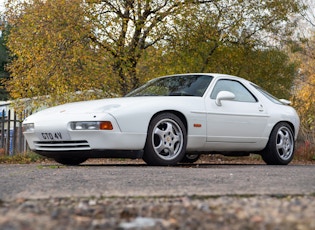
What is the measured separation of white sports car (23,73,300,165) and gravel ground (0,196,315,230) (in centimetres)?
344

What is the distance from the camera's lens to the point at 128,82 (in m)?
14.1

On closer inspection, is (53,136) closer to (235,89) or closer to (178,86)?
(178,86)

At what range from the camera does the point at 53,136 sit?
7.64 meters

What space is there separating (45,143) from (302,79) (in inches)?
943

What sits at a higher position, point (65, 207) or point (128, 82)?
point (128, 82)

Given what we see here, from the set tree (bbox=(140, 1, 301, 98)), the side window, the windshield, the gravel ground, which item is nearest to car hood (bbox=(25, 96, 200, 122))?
the windshield

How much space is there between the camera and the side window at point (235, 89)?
28.6ft

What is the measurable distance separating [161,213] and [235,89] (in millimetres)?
5920

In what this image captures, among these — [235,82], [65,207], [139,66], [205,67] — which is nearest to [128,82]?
[139,66]

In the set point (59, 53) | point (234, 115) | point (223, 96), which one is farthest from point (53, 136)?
point (59, 53)

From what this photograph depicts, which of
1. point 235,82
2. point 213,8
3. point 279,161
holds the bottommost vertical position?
point 279,161

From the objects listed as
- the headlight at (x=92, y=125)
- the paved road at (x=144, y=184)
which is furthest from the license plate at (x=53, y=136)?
the paved road at (x=144, y=184)

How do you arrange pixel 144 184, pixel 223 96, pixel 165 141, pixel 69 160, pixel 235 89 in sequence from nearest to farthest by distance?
1. pixel 144 184
2. pixel 165 141
3. pixel 223 96
4. pixel 69 160
5. pixel 235 89

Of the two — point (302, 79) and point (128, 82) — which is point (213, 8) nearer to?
point (128, 82)
